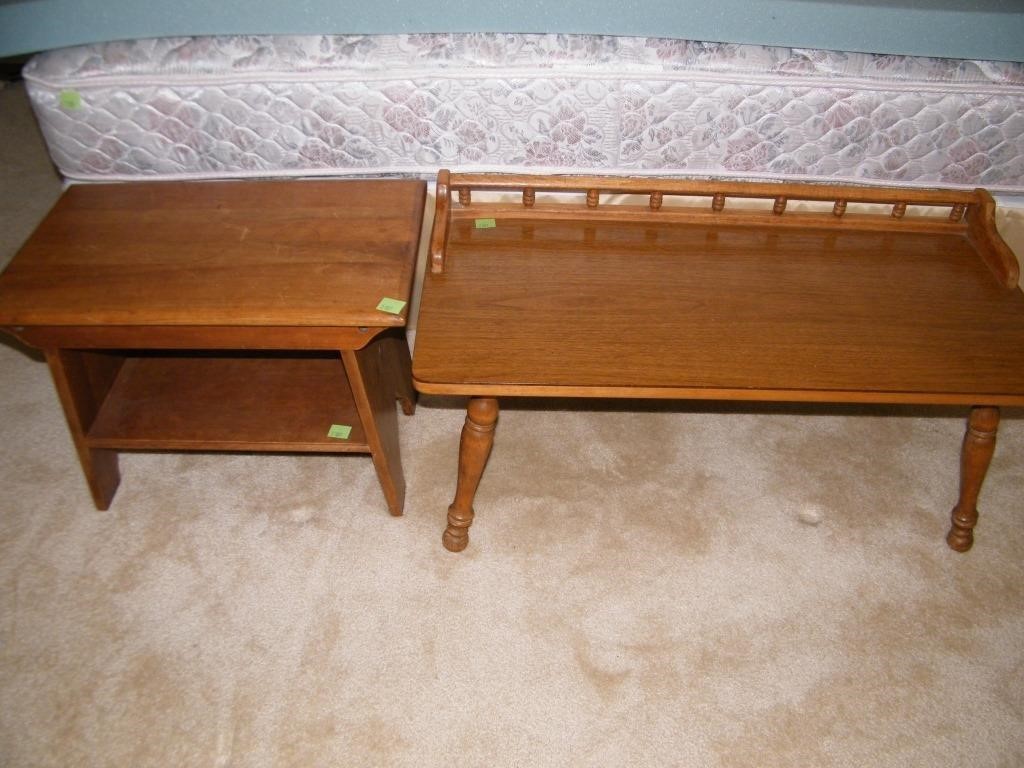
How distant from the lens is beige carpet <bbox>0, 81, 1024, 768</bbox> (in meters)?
1.35

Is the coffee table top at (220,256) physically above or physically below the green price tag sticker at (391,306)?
above

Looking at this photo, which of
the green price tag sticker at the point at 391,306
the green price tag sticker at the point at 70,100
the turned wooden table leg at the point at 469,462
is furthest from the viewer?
the green price tag sticker at the point at 70,100

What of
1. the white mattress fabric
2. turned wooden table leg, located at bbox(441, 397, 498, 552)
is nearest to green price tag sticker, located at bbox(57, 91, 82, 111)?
the white mattress fabric

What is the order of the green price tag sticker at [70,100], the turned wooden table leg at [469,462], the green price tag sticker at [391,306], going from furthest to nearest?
the green price tag sticker at [70,100] → the turned wooden table leg at [469,462] → the green price tag sticker at [391,306]

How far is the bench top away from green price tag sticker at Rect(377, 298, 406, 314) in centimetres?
9

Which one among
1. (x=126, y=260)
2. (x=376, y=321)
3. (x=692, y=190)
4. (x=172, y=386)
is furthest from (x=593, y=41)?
(x=172, y=386)

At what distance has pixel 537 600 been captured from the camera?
1.52m

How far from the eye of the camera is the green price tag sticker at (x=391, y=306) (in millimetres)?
1300

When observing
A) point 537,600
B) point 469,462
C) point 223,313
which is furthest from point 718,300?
point 223,313

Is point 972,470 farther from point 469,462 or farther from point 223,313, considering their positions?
point 223,313

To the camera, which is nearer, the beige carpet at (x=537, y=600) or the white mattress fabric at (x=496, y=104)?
the beige carpet at (x=537, y=600)

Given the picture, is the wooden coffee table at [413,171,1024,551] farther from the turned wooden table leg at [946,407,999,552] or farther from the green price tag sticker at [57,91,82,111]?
the green price tag sticker at [57,91,82,111]

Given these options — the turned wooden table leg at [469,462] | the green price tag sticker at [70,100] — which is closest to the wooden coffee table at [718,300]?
the turned wooden table leg at [469,462]

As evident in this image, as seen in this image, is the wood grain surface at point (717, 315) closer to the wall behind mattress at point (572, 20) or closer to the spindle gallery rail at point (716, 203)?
the spindle gallery rail at point (716, 203)
